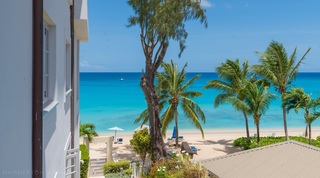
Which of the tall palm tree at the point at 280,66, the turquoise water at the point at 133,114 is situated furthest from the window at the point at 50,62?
the turquoise water at the point at 133,114

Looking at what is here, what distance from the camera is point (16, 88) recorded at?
2.12 meters

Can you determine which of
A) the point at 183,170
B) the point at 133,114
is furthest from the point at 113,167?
the point at 133,114

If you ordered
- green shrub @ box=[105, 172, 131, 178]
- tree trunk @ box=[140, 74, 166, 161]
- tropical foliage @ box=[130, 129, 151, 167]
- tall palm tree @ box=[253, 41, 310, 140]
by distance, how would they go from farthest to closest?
tall palm tree @ box=[253, 41, 310, 140], tropical foliage @ box=[130, 129, 151, 167], tree trunk @ box=[140, 74, 166, 161], green shrub @ box=[105, 172, 131, 178]

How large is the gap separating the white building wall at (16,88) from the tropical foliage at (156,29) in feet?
39.7

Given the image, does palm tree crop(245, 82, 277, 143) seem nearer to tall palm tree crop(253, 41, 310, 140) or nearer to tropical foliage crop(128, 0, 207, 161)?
tall palm tree crop(253, 41, 310, 140)

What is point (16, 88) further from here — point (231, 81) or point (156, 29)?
point (231, 81)

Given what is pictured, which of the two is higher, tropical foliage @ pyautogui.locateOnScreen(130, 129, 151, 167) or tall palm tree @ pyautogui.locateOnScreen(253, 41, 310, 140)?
tall palm tree @ pyautogui.locateOnScreen(253, 41, 310, 140)

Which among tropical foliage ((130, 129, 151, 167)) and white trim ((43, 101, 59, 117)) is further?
tropical foliage ((130, 129, 151, 167))

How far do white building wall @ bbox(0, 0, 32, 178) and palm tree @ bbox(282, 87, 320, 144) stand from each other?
1801 centimetres

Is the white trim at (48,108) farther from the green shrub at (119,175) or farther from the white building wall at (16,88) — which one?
the green shrub at (119,175)

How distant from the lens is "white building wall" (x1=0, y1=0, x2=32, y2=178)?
1.81 m

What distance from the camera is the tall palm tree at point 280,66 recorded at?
68.6 ft

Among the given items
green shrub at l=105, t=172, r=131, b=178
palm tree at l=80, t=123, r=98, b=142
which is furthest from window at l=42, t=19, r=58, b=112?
palm tree at l=80, t=123, r=98, b=142

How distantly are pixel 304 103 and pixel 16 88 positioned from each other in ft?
61.4
